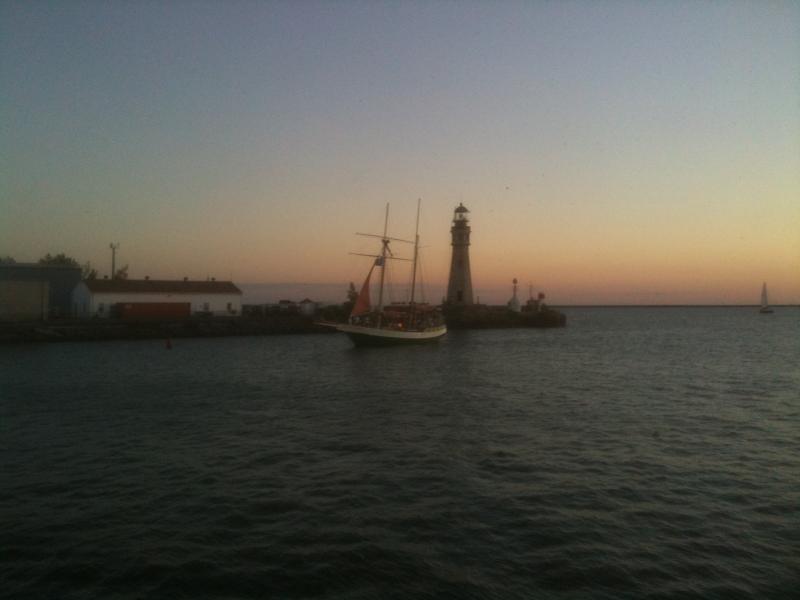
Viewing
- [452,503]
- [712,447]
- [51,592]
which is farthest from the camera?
[712,447]

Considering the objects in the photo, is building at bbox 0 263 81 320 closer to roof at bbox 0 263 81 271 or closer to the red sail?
roof at bbox 0 263 81 271

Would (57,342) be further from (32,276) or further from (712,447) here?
(712,447)

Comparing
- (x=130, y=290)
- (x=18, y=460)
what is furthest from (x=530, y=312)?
(x=18, y=460)

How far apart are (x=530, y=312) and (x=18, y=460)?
285 ft

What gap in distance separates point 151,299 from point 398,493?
58.2 meters

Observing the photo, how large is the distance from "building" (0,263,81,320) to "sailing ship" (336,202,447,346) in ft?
A: 98.7

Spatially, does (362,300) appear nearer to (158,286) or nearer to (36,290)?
(158,286)

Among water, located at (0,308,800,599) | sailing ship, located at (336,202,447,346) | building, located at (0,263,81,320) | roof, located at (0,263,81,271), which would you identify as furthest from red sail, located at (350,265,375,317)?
roof, located at (0,263,81,271)

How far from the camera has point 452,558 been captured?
8906 mm

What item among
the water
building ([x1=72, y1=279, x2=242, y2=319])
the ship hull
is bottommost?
the water

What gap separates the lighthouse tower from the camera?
76.8 metres

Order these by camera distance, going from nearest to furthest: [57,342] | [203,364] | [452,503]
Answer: [452,503] < [203,364] < [57,342]

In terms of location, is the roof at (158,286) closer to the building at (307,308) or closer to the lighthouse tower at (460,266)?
the building at (307,308)

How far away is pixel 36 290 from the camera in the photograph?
2197 inches
